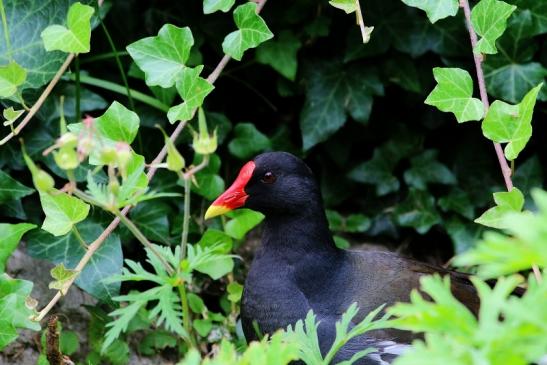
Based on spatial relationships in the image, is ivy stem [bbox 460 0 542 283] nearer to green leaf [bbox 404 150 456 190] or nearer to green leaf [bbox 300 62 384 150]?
green leaf [bbox 300 62 384 150]

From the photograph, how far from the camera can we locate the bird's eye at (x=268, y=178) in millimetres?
Answer: 3230

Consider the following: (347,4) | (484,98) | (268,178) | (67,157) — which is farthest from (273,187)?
(67,157)

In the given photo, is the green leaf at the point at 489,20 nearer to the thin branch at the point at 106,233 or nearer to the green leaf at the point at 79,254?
the thin branch at the point at 106,233

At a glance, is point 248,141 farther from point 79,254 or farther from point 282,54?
point 79,254

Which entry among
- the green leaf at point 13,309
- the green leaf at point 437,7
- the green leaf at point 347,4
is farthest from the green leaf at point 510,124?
the green leaf at point 13,309

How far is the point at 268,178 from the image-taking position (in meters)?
3.23

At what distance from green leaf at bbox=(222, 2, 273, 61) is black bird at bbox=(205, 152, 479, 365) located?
1.38 feet

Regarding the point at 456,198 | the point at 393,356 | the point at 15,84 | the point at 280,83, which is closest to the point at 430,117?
the point at 456,198

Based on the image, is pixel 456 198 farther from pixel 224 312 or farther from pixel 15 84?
pixel 15 84

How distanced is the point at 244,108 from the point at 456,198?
1.03 metres

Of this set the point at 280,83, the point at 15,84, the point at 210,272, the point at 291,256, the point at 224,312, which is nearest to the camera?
the point at 15,84

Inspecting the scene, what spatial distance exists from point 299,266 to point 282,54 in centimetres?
112

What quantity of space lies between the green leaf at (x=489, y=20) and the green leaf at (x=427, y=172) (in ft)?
4.49

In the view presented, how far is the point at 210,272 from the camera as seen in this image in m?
3.47
